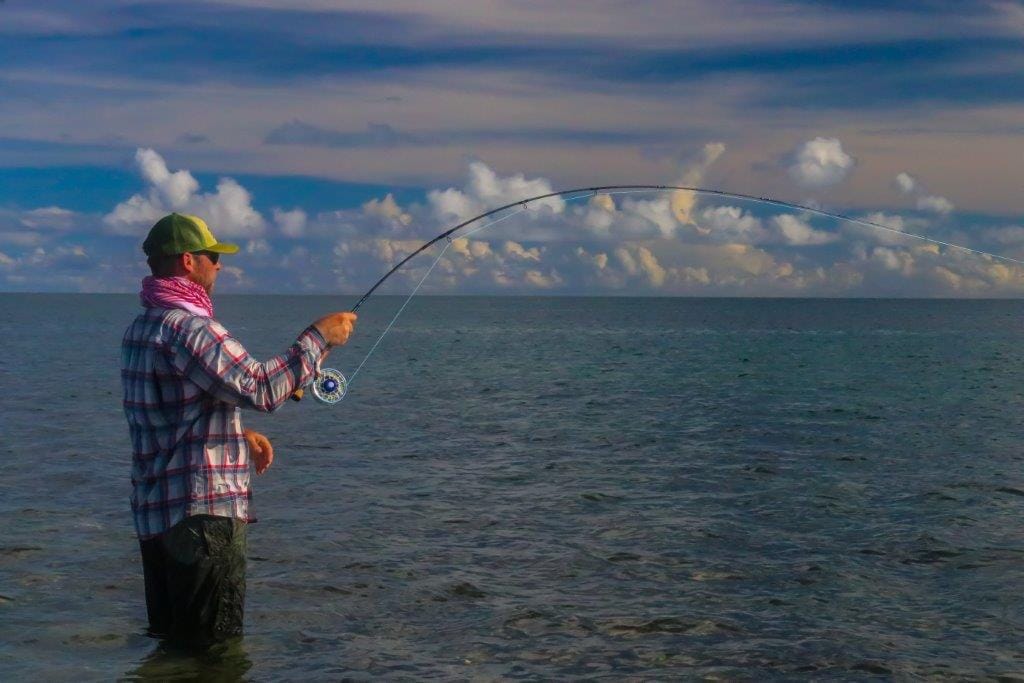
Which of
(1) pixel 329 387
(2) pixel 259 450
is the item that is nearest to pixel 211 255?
(2) pixel 259 450

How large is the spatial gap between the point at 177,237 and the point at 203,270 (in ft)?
0.76

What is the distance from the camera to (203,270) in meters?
5.64

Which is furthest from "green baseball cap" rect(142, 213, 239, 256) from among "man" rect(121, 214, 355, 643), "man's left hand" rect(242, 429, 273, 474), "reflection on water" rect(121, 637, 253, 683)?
"reflection on water" rect(121, 637, 253, 683)

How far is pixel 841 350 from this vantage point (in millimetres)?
64188

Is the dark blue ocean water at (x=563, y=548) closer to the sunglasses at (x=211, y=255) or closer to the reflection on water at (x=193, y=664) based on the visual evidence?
the reflection on water at (x=193, y=664)

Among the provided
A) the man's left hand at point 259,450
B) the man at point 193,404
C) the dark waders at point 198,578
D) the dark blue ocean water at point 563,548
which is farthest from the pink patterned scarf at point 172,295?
the dark blue ocean water at point 563,548

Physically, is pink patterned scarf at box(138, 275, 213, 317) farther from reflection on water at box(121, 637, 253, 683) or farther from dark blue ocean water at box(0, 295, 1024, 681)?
dark blue ocean water at box(0, 295, 1024, 681)

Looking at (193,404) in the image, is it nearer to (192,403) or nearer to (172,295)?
(192,403)

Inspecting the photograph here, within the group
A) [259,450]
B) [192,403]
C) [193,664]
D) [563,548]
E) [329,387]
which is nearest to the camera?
[192,403]

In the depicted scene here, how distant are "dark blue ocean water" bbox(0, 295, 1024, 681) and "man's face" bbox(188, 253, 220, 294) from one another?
7.85 feet

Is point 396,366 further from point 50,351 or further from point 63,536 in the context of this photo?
point 63,536

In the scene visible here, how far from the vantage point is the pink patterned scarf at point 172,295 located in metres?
5.45

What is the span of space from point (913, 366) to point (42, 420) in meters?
39.4

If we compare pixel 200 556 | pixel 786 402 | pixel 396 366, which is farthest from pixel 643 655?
pixel 396 366
